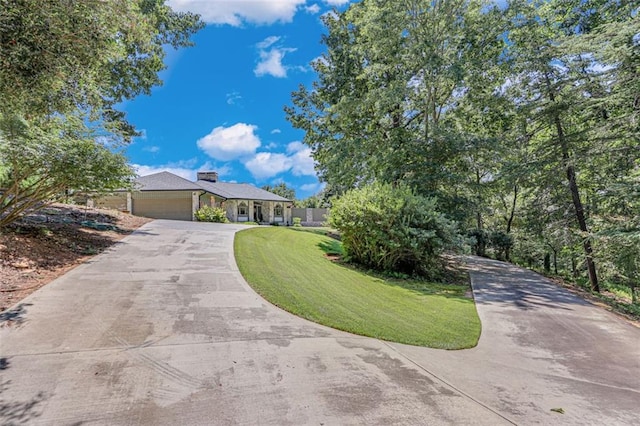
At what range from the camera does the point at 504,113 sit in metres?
13.9

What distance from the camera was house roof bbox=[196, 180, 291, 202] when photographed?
28225 mm

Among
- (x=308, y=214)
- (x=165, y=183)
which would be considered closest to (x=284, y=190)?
(x=308, y=214)

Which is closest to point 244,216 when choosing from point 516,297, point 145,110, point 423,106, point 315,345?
point 145,110

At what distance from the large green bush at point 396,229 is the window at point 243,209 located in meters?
20.5

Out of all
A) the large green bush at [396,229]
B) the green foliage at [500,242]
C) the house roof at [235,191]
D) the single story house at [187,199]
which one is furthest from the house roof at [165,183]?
the green foliage at [500,242]

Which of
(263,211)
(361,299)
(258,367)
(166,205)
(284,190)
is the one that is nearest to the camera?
(258,367)

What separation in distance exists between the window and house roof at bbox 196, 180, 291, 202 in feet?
2.69

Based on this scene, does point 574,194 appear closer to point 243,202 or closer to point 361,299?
point 361,299

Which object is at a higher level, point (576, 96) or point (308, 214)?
point (576, 96)

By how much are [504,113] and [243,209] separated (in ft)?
74.7

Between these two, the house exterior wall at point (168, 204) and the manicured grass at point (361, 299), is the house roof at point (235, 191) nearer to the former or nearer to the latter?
the house exterior wall at point (168, 204)

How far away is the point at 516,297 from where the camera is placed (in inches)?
323

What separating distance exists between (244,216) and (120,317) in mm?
26349

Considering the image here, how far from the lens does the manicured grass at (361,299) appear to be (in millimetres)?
5156
